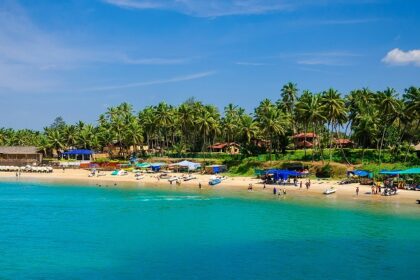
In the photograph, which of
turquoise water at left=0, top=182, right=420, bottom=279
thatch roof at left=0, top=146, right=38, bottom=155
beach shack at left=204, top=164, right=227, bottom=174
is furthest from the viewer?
thatch roof at left=0, top=146, right=38, bottom=155

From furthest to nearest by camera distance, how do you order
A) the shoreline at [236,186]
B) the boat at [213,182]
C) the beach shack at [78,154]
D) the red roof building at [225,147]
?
the red roof building at [225,147] < the beach shack at [78,154] < the boat at [213,182] < the shoreline at [236,186]

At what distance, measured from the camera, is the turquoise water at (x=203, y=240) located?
31.1 meters

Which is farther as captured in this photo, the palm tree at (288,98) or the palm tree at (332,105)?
the palm tree at (288,98)

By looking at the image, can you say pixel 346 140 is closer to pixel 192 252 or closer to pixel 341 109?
pixel 341 109

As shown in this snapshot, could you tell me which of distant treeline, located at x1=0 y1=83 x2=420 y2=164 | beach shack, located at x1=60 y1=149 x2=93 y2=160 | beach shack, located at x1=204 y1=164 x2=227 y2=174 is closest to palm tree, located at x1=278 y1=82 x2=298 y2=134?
distant treeline, located at x1=0 y1=83 x2=420 y2=164

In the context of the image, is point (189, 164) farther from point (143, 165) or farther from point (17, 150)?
point (17, 150)

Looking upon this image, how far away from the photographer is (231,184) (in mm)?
80062

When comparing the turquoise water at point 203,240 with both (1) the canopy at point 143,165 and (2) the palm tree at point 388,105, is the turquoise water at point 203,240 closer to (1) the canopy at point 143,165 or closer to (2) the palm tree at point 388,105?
(2) the palm tree at point 388,105

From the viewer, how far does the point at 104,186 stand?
277ft

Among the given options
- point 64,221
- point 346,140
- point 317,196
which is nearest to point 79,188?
point 64,221

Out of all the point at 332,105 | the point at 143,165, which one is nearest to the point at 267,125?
the point at 332,105

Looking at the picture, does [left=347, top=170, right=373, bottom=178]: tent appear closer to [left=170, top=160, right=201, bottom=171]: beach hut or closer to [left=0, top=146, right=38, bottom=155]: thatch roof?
[left=170, top=160, right=201, bottom=171]: beach hut

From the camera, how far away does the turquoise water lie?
31.1 meters

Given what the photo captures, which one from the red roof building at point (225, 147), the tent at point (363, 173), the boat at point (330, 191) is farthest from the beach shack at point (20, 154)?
the tent at point (363, 173)
